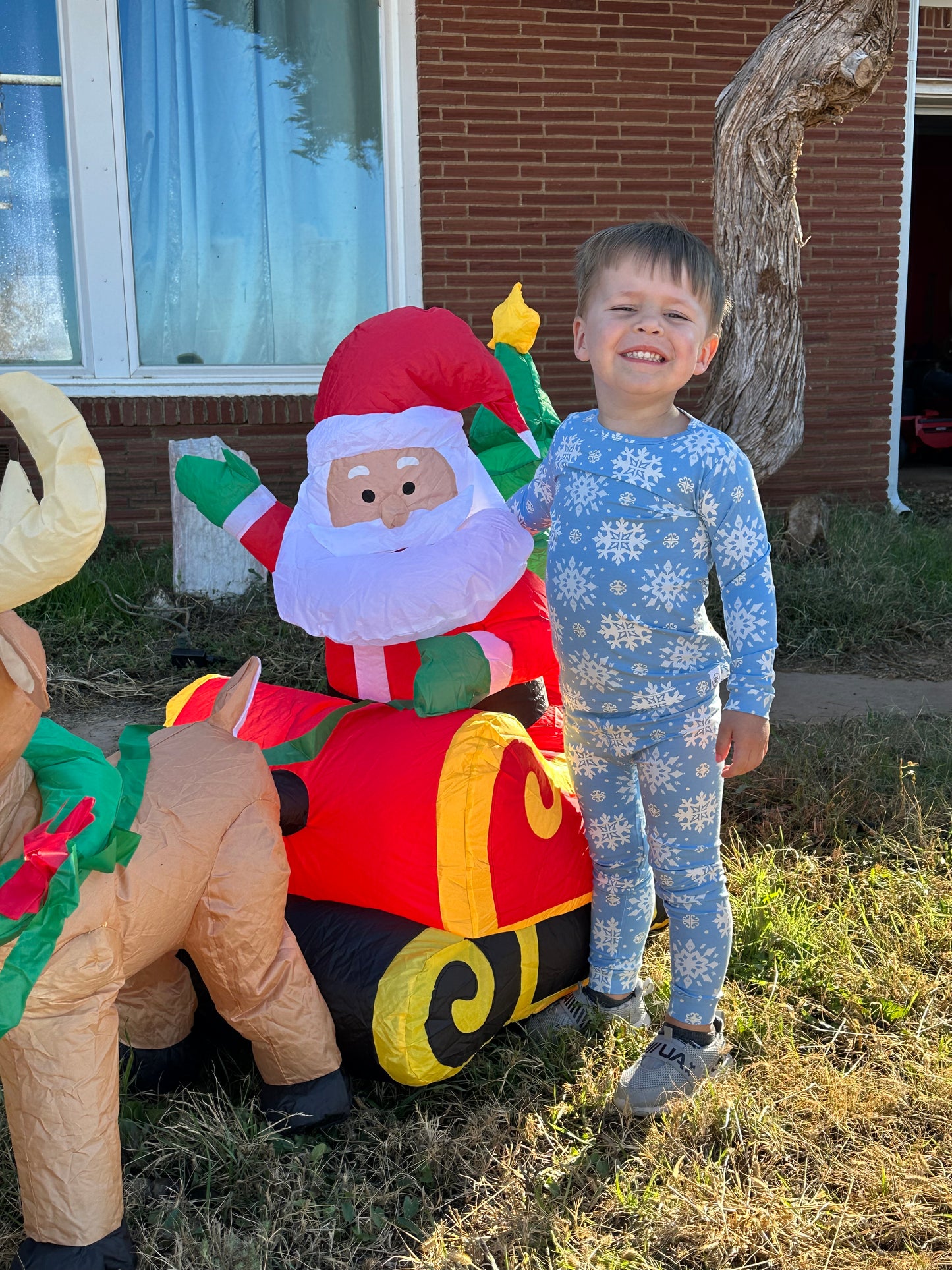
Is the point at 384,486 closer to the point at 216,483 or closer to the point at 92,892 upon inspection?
the point at 216,483

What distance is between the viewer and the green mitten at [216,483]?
2424 mm

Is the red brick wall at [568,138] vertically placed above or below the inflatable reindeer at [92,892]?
above

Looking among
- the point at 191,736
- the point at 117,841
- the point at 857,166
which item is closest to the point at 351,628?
the point at 191,736

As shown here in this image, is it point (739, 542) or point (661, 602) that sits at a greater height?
point (739, 542)

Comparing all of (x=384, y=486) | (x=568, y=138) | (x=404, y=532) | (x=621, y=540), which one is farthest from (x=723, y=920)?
(x=568, y=138)

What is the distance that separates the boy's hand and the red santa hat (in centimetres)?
91

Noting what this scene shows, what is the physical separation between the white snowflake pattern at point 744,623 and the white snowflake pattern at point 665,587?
0.29 feet

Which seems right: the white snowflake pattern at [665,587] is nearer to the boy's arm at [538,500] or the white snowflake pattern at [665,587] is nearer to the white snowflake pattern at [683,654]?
the white snowflake pattern at [683,654]

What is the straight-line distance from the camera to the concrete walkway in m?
4.39

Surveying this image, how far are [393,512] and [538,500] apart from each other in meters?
0.30

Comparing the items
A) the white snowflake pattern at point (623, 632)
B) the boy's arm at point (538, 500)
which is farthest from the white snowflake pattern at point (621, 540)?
the boy's arm at point (538, 500)

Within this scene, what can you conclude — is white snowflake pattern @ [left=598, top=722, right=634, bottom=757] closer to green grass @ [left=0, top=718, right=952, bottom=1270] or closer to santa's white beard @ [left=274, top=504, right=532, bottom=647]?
santa's white beard @ [left=274, top=504, right=532, bottom=647]

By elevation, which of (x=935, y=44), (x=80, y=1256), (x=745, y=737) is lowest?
(x=80, y=1256)

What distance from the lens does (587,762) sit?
7.25ft
